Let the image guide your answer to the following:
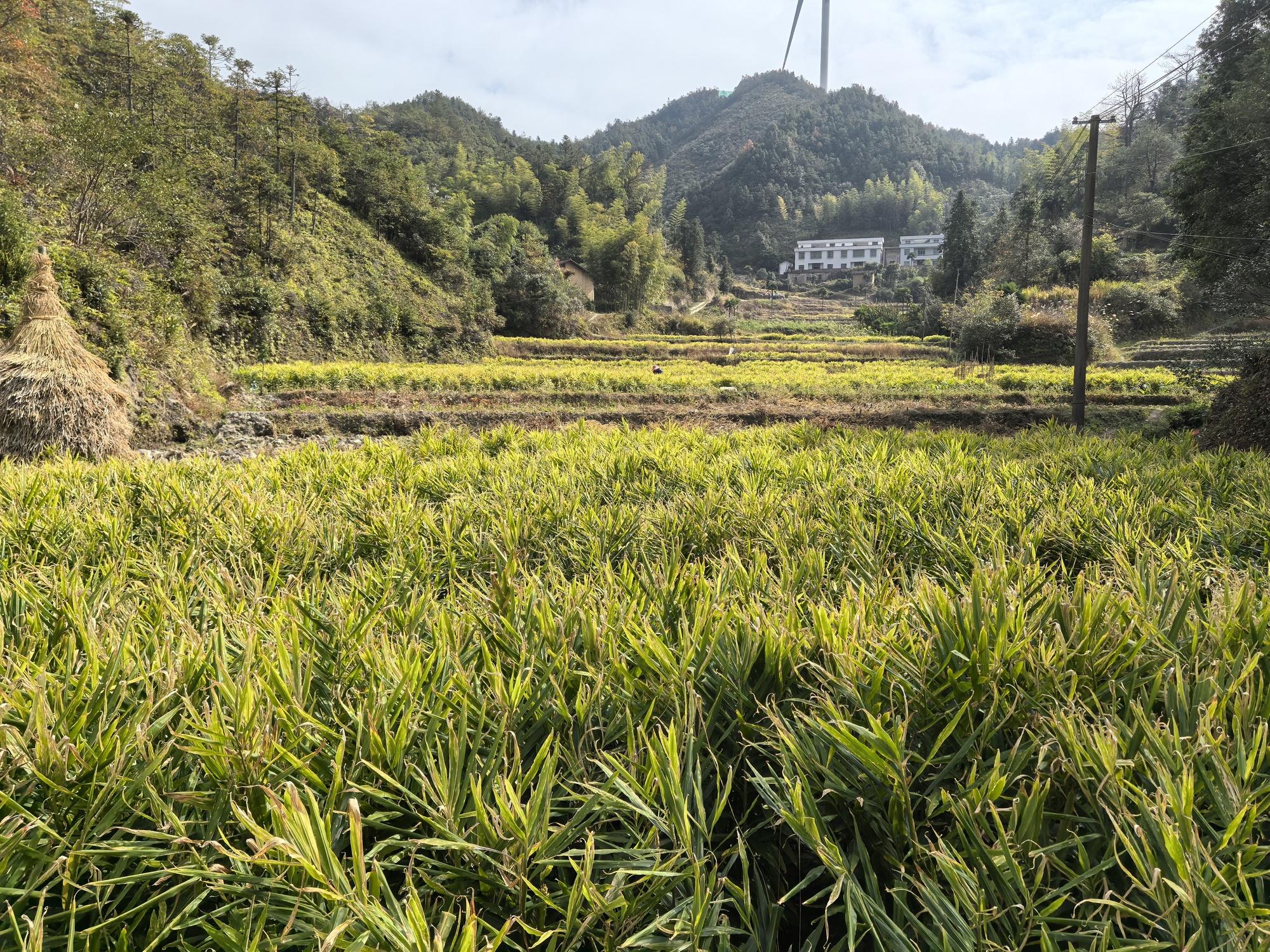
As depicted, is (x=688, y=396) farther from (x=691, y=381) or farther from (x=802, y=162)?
(x=802, y=162)

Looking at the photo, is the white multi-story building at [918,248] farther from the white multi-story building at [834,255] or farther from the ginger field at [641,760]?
the ginger field at [641,760]

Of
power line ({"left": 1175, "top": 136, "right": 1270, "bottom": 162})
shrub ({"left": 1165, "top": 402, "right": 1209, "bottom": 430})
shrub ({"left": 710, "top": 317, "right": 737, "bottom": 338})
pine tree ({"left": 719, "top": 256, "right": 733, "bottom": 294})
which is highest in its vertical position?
pine tree ({"left": 719, "top": 256, "right": 733, "bottom": 294})

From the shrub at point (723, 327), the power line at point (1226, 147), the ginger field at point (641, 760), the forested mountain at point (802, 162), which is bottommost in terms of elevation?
the ginger field at point (641, 760)

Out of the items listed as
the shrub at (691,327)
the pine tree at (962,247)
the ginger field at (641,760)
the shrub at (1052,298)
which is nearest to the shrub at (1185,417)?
the ginger field at (641,760)

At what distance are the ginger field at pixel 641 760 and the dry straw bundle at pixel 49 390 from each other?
757 centimetres

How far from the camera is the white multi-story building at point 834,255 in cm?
10212

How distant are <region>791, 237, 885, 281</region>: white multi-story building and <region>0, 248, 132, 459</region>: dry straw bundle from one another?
105 metres

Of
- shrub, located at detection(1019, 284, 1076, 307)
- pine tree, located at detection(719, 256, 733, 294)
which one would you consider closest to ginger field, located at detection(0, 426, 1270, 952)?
shrub, located at detection(1019, 284, 1076, 307)

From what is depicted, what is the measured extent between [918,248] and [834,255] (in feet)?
44.2

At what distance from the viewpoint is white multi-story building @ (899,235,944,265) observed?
323ft

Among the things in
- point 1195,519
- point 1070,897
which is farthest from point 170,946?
point 1195,519

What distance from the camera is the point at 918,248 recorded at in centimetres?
10000

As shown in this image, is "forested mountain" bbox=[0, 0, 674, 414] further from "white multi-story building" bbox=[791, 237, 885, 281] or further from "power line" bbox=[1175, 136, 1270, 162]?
"white multi-story building" bbox=[791, 237, 885, 281]

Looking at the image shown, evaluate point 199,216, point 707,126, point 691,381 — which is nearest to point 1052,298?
point 691,381
